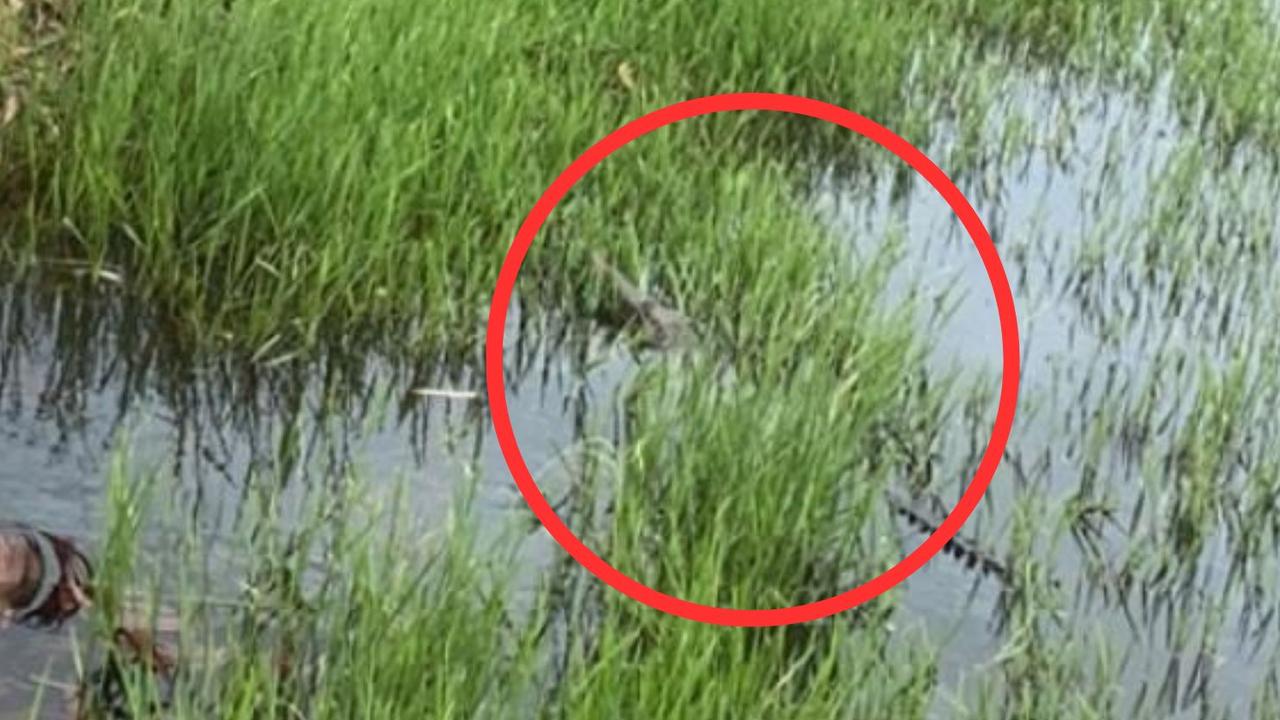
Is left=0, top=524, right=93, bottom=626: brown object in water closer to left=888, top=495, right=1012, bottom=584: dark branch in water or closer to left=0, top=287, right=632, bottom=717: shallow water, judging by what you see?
left=0, top=287, right=632, bottom=717: shallow water

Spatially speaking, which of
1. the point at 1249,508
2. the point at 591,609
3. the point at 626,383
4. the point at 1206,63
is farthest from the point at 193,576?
the point at 1206,63

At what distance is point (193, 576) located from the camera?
2.99 m

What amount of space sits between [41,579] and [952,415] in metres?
1.76

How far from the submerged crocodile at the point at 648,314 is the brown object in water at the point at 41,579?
1315 millimetres

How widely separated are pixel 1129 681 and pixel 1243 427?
0.97 meters

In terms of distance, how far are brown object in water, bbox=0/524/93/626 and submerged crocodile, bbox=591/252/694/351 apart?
131cm

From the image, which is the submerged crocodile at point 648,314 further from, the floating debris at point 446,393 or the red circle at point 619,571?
the floating debris at point 446,393

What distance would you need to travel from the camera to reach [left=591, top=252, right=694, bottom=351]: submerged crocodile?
405cm

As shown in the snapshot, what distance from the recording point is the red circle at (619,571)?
302cm

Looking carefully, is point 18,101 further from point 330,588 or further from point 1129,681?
point 1129,681

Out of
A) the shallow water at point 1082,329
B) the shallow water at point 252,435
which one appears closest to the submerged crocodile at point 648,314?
the shallow water at point 252,435

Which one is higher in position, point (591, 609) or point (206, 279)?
point (206, 279)

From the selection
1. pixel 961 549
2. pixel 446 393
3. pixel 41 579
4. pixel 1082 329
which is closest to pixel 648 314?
pixel 446 393

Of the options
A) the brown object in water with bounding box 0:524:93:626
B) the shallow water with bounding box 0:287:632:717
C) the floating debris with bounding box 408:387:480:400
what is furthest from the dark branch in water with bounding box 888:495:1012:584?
the brown object in water with bounding box 0:524:93:626
